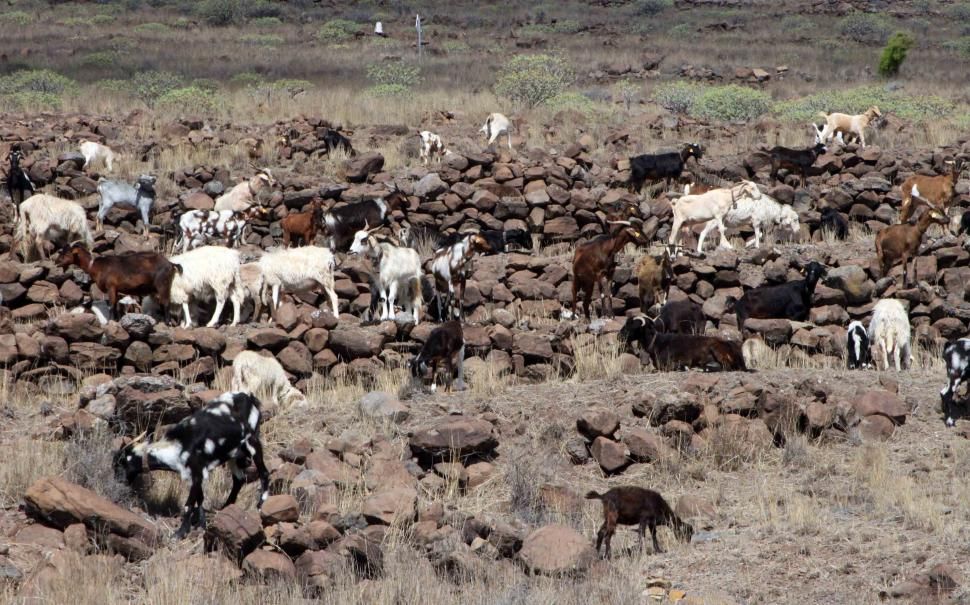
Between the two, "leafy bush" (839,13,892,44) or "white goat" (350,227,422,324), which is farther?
"leafy bush" (839,13,892,44)

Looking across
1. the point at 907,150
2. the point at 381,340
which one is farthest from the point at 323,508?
the point at 907,150

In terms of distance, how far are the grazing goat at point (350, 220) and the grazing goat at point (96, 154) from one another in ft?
19.6

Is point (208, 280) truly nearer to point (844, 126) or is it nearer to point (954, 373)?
point (954, 373)

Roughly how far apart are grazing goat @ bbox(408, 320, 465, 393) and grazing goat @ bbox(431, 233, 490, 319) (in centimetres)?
258

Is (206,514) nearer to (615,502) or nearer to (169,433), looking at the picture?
(169,433)

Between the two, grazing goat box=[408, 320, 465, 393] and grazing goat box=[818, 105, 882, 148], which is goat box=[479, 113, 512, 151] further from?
grazing goat box=[408, 320, 465, 393]

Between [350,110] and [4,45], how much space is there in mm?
25810

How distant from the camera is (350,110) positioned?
30578 mm

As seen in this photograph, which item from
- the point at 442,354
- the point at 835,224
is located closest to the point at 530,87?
the point at 835,224

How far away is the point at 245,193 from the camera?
21.8 m

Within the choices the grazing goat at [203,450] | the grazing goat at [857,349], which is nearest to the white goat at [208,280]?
the grazing goat at [203,450]

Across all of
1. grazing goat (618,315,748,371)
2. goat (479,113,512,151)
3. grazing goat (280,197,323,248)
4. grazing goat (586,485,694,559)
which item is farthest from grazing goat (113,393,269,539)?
goat (479,113,512,151)

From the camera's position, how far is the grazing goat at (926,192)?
21641 mm

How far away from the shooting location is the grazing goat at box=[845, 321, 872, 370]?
52.1 ft
